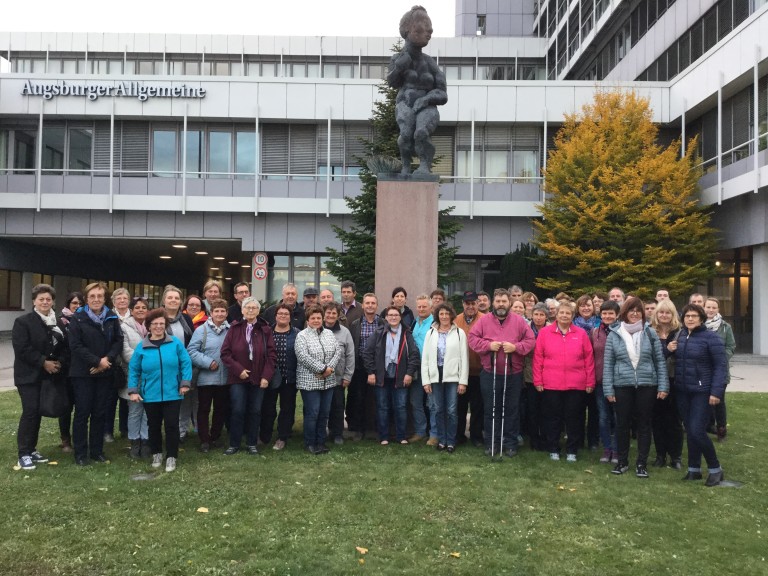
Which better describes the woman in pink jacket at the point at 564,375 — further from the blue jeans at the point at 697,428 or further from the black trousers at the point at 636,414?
the blue jeans at the point at 697,428

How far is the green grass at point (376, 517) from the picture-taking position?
4.39m

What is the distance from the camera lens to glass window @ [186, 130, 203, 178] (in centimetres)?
2448

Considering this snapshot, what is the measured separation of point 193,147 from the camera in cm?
2459

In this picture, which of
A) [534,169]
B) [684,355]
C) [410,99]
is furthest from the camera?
[534,169]

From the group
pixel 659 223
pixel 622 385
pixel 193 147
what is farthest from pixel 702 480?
pixel 193 147

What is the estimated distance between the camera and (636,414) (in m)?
6.83

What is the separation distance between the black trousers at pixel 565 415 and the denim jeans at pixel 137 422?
4499 millimetres

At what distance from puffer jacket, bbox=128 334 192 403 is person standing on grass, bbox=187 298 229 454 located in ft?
1.63

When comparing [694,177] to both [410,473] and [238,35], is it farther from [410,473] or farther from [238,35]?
[238,35]

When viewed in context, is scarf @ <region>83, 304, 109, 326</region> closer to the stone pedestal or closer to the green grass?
the green grass

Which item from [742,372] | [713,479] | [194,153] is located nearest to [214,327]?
[713,479]

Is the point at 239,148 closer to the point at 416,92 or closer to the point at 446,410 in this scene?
the point at 416,92

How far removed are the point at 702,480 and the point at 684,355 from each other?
1286 millimetres

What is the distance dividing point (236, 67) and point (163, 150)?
22392 millimetres
